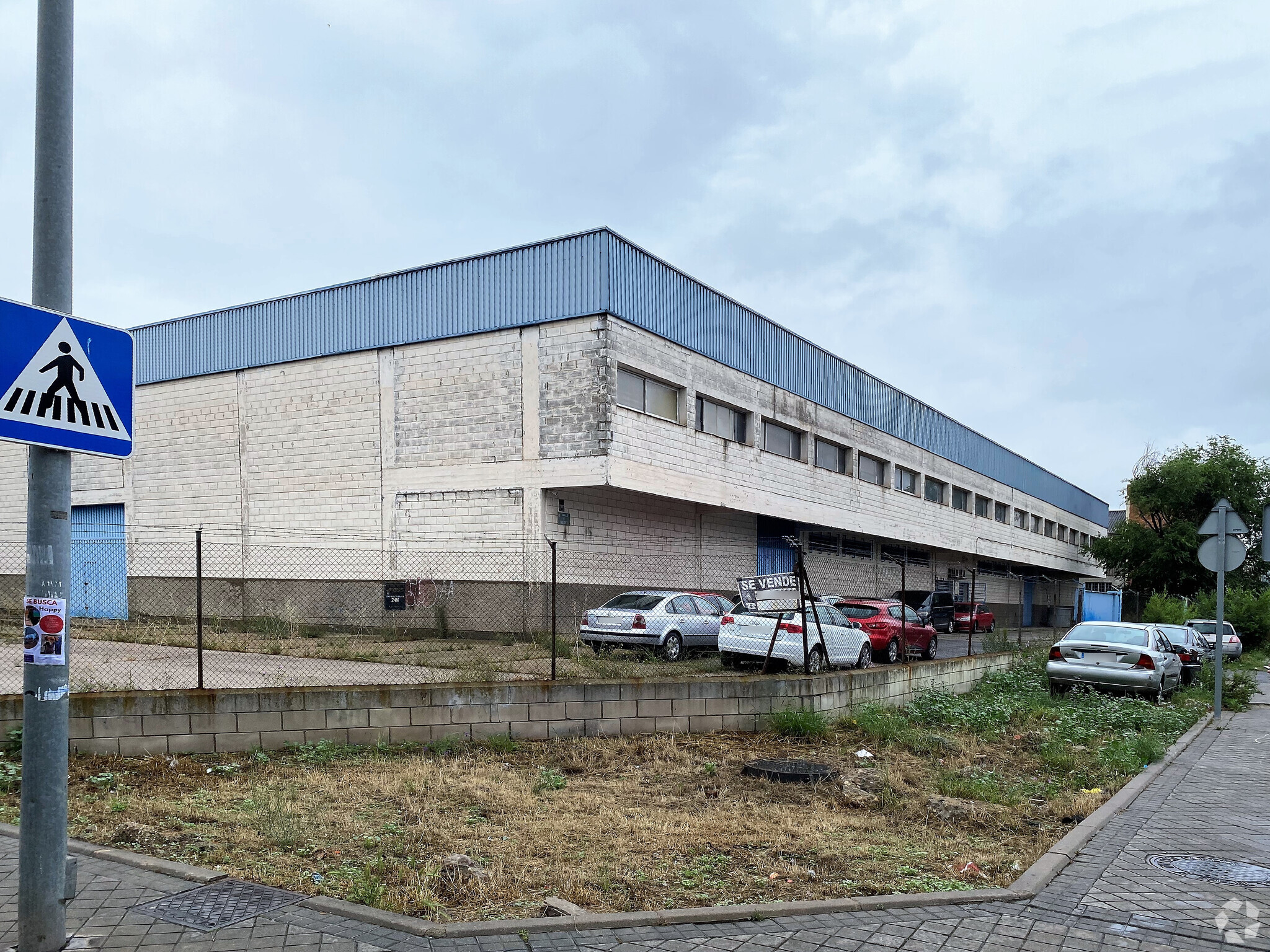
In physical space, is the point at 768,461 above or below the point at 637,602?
above

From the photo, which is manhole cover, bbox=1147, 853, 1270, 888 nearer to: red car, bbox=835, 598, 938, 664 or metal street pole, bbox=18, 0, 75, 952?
metal street pole, bbox=18, 0, 75, 952

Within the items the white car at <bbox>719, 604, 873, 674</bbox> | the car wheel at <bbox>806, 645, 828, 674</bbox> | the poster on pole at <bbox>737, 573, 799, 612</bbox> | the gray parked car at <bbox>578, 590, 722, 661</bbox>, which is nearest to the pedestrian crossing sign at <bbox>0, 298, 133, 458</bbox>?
the poster on pole at <bbox>737, 573, 799, 612</bbox>

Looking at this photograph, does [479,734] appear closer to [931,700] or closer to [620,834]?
[620,834]

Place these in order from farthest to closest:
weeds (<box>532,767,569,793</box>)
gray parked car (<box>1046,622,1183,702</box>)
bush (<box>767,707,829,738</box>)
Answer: gray parked car (<box>1046,622,1183,702</box>) < bush (<box>767,707,829,738</box>) < weeds (<box>532,767,569,793</box>)

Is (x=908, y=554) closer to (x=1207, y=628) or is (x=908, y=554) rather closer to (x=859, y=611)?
(x=1207, y=628)

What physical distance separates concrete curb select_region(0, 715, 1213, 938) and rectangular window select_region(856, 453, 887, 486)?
27778 millimetres

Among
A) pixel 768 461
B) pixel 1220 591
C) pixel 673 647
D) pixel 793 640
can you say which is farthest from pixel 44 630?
pixel 768 461

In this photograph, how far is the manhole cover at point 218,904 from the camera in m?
4.83

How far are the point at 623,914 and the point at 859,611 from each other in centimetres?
1594

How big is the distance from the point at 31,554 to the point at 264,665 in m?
9.77

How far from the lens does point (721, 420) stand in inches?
1017

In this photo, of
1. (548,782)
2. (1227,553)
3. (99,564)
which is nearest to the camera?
(548,782)

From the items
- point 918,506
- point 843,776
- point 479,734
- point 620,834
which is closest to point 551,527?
point 479,734

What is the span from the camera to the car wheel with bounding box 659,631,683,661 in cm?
1728
